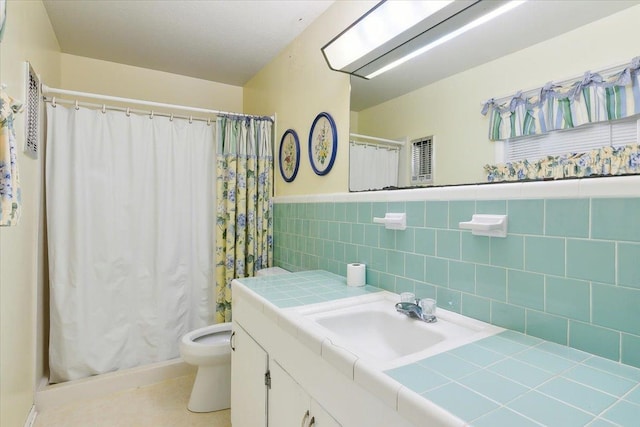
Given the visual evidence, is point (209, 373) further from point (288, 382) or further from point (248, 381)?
point (288, 382)

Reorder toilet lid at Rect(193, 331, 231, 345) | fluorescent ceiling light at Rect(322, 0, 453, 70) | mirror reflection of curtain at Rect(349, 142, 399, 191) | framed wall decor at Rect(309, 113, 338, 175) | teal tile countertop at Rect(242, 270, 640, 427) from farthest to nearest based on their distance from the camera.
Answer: toilet lid at Rect(193, 331, 231, 345)
framed wall decor at Rect(309, 113, 338, 175)
mirror reflection of curtain at Rect(349, 142, 399, 191)
fluorescent ceiling light at Rect(322, 0, 453, 70)
teal tile countertop at Rect(242, 270, 640, 427)

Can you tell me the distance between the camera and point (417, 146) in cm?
135

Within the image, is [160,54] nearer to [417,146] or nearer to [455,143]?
[417,146]

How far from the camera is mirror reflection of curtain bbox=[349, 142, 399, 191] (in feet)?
4.78

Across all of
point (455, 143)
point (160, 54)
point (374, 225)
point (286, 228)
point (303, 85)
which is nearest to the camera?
point (455, 143)

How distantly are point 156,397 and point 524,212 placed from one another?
2.29m

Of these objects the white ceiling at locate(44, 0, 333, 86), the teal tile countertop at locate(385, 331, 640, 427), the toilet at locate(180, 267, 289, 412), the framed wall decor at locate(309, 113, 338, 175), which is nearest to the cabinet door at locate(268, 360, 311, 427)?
the teal tile countertop at locate(385, 331, 640, 427)

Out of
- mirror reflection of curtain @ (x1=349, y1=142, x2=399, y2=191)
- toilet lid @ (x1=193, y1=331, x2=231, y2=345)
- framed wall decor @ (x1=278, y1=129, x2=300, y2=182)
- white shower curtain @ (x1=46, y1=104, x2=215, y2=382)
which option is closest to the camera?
mirror reflection of curtain @ (x1=349, y1=142, x2=399, y2=191)

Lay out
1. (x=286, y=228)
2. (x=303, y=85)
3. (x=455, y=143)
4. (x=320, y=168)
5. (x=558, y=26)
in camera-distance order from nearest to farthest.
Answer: (x=558, y=26) < (x=455, y=143) < (x=320, y=168) < (x=303, y=85) < (x=286, y=228)

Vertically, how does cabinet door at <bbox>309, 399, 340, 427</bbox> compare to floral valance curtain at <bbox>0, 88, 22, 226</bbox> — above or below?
below

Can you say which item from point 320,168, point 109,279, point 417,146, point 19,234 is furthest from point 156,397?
point 417,146

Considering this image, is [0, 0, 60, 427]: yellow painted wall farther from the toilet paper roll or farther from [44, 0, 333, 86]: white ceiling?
the toilet paper roll

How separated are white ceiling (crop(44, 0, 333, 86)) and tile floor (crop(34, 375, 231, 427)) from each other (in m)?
2.38

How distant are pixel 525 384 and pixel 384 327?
0.58 meters
